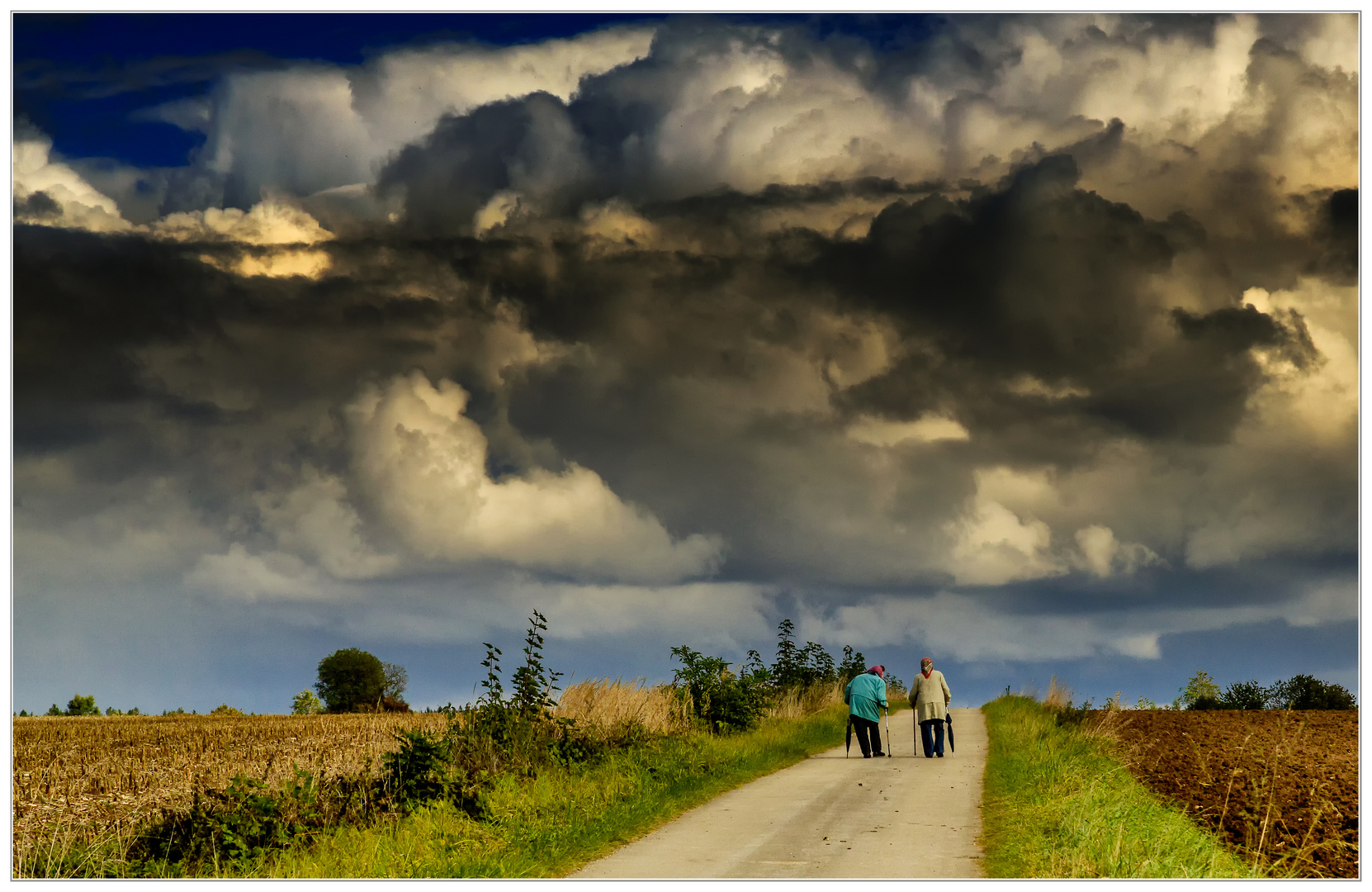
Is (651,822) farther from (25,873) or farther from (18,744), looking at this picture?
(18,744)

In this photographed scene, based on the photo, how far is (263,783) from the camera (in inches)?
481

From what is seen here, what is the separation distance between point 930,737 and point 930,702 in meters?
0.79

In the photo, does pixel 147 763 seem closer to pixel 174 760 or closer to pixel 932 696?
pixel 174 760

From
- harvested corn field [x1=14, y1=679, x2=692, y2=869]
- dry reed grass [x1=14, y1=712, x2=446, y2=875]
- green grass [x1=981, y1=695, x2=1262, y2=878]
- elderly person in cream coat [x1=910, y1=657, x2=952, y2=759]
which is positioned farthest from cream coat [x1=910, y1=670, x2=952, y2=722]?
dry reed grass [x1=14, y1=712, x2=446, y2=875]

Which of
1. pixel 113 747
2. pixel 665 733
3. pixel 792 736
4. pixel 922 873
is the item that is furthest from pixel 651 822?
pixel 113 747

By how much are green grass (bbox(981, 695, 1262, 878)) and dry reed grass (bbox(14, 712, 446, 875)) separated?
830 centimetres

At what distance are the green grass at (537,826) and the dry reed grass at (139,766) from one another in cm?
211

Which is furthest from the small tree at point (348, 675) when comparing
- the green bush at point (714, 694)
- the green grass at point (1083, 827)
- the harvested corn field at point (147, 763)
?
the green grass at point (1083, 827)

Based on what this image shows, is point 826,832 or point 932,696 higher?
point 932,696

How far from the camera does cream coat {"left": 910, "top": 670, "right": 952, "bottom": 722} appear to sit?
2281cm

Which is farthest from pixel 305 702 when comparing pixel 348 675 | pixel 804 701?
pixel 804 701

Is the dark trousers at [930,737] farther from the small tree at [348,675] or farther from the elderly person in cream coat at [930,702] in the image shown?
the small tree at [348,675]

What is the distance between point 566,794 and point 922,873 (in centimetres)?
543

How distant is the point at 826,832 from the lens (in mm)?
12648
